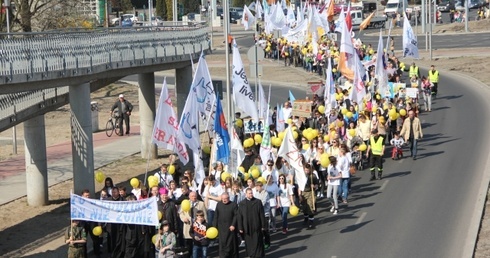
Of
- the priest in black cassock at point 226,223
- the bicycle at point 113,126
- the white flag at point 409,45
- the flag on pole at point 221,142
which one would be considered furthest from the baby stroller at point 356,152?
the white flag at point 409,45

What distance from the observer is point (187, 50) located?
3303 cm

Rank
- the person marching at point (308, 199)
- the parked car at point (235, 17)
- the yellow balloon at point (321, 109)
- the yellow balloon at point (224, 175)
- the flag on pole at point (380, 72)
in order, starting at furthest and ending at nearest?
the parked car at point (235, 17) → the flag on pole at point (380, 72) → the yellow balloon at point (321, 109) → the person marching at point (308, 199) → the yellow balloon at point (224, 175)

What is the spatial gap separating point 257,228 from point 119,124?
2113 cm

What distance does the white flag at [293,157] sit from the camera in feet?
70.1

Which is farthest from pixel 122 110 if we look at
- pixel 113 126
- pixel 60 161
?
pixel 60 161

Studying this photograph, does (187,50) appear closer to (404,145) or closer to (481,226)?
(404,145)

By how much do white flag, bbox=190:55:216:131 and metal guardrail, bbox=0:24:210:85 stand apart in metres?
3.01

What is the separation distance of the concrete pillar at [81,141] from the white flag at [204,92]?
320 cm

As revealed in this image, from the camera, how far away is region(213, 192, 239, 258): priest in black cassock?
18.4 meters

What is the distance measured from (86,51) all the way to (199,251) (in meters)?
8.14

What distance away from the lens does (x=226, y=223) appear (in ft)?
60.4

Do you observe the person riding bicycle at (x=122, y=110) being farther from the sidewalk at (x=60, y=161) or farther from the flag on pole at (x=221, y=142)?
the flag on pole at (x=221, y=142)

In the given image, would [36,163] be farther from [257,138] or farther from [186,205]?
[186,205]

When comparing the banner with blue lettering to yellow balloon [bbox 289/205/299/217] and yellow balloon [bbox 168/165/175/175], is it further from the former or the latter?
yellow balloon [bbox 168/165/175/175]
